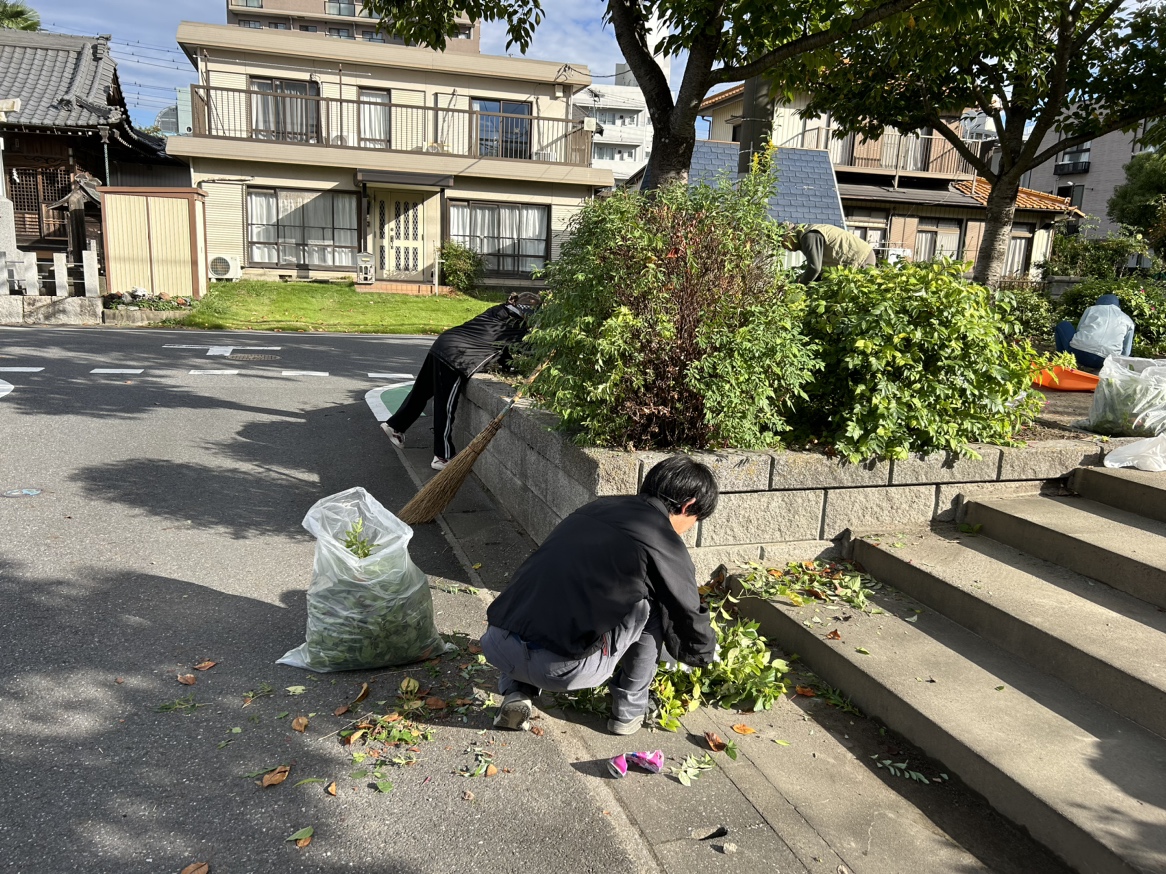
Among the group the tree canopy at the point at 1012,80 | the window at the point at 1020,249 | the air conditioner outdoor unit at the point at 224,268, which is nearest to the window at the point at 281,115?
the air conditioner outdoor unit at the point at 224,268

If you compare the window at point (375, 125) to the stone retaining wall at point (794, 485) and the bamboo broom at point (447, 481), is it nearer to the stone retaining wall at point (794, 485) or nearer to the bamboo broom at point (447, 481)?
the bamboo broom at point (447, 481)

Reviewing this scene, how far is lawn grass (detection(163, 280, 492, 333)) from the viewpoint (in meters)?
16.3

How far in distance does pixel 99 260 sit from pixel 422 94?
33.6 ft

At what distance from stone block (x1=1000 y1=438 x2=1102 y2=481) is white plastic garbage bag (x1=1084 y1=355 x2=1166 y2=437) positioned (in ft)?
1.49

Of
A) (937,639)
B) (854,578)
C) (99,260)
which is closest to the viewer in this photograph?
(937,639)

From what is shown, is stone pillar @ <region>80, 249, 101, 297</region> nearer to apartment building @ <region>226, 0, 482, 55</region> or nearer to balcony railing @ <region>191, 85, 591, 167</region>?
balcony railing @ <region>191, 85, 591, 167</region>

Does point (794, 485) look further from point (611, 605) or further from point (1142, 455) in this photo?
point (1142, 455)

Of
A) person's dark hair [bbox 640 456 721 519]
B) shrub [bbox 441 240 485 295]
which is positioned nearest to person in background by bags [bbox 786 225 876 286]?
person's dark hair [bbox 640 456 721 519]

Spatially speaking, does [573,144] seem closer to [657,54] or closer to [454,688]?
[657,54]

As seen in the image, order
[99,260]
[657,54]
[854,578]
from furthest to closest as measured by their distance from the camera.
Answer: [99,260] < [657,54] < [854,578]

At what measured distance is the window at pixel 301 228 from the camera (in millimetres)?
22203

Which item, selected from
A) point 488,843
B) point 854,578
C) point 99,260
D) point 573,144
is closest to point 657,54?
point 854,578

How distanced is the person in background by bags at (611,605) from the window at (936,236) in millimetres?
25118

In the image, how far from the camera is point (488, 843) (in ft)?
8.71
